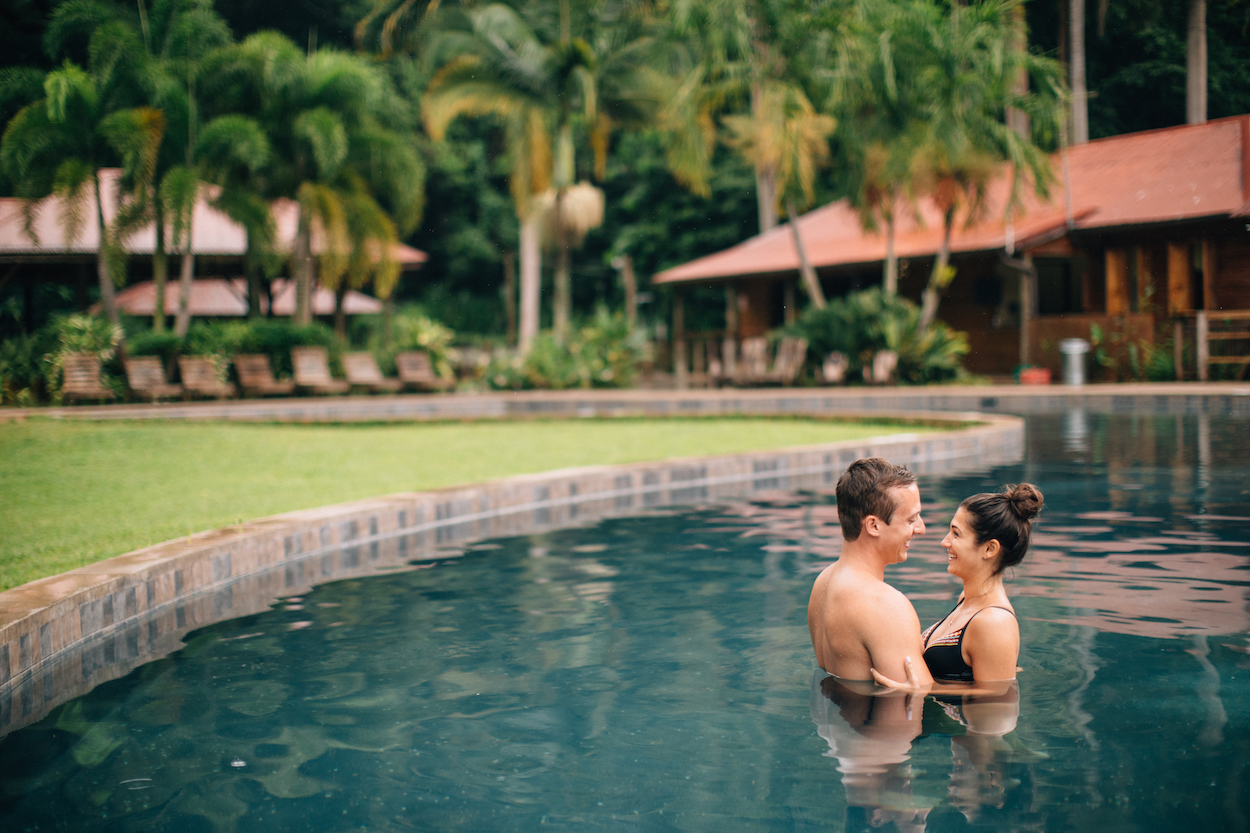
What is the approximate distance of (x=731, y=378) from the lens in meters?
24.9

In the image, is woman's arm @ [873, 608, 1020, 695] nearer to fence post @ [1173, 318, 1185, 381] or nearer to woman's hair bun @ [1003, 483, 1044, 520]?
woman's hair bun @ [1003, 483, 1044, 520]

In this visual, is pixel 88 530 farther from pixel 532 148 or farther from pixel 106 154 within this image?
pixel 532 148

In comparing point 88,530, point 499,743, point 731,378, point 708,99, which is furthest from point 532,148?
point 499,743

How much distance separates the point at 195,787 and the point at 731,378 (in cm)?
2160

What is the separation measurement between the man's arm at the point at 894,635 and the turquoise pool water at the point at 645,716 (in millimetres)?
139

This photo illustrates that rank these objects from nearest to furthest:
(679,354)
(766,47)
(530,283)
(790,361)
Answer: (790,361)
(766,47)
(679,354)
(530,283)

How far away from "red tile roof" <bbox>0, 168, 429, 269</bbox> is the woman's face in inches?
861

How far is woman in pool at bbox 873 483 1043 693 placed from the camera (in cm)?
385

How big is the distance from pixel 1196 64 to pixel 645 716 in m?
26.0

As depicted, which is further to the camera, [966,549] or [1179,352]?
[1179,352]

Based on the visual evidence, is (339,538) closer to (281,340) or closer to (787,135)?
(787,135)

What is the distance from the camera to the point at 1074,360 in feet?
71.2

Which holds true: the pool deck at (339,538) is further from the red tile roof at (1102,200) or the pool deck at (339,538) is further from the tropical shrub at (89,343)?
the red tile roof at (1102,200)

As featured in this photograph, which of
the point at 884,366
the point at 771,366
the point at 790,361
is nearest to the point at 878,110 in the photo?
the point at 884,366
